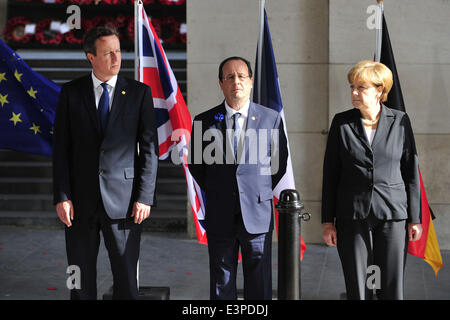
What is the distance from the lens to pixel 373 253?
13.5 ft

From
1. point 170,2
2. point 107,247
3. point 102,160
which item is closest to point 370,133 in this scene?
point 102,160

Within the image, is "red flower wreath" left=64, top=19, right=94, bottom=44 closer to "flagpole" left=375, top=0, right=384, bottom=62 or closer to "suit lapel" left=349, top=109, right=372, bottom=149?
"flagpole" left=375, top=0, right=384, bottom=62

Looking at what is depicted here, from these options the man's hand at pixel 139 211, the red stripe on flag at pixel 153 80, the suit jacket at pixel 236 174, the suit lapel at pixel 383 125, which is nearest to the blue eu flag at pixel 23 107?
the red stripe on flag at pixel 153 80

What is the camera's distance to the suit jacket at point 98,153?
4.31 metres

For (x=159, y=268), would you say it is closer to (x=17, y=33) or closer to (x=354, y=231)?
(x=354, y=231)

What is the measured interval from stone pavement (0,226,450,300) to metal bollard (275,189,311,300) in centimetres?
169

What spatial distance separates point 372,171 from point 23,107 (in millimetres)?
3412

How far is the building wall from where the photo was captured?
26.2ft

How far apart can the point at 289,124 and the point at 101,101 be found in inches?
169

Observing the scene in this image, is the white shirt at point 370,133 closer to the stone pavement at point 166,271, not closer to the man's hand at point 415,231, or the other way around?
the man's hand at point 415,231

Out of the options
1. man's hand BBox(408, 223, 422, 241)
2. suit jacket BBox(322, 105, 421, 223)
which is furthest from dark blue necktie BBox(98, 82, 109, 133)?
man's hand BBox(408, 223, 422, 241)

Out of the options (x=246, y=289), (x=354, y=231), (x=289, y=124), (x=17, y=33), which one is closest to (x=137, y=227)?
(x=246, y=289)

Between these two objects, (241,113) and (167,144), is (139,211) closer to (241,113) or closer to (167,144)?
(241,113)

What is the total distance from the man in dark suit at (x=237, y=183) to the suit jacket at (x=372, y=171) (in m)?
0.42
